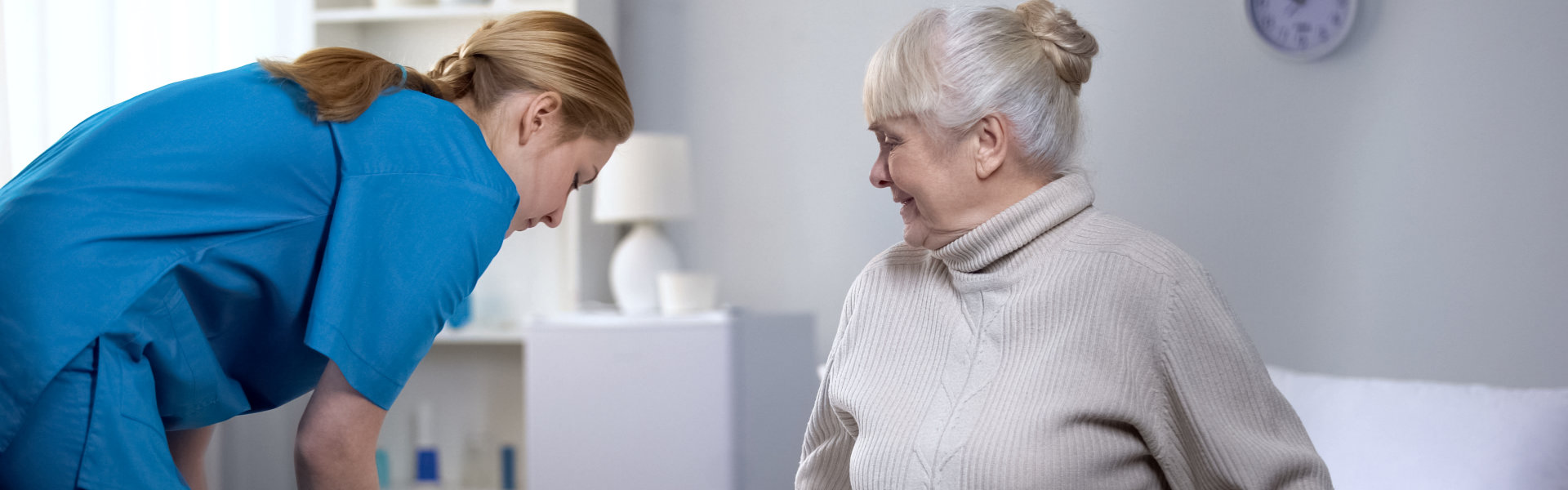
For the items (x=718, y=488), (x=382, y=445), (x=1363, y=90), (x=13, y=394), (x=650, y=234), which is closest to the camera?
(x=13, y=394)

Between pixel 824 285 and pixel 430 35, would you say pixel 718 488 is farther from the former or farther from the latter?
pixel 430 35

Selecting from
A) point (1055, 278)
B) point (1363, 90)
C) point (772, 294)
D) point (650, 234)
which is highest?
point (1363, 90)

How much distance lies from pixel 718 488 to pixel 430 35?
152 centimetres

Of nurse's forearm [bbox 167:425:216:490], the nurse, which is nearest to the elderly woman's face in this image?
the nurse

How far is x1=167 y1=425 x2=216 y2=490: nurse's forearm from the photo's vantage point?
3.78 ft

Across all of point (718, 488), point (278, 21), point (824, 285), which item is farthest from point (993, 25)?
point (278, 21)

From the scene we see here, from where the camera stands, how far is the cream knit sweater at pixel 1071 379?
3.18 ft

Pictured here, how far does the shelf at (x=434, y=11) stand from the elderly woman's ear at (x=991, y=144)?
192 centimetres

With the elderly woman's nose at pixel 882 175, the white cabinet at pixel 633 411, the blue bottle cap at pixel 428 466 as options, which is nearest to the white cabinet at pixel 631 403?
the white cabinet at pixel 633 411

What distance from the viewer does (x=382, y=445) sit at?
9.82 feet

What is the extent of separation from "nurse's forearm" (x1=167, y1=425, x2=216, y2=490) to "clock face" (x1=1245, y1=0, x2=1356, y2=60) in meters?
2.02

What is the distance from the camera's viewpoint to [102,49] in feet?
6.89

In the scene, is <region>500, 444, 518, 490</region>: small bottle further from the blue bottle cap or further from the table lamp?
the table lamp

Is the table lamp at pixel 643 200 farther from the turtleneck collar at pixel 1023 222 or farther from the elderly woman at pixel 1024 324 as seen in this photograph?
the turtleneck collar at pixel 1023 222
